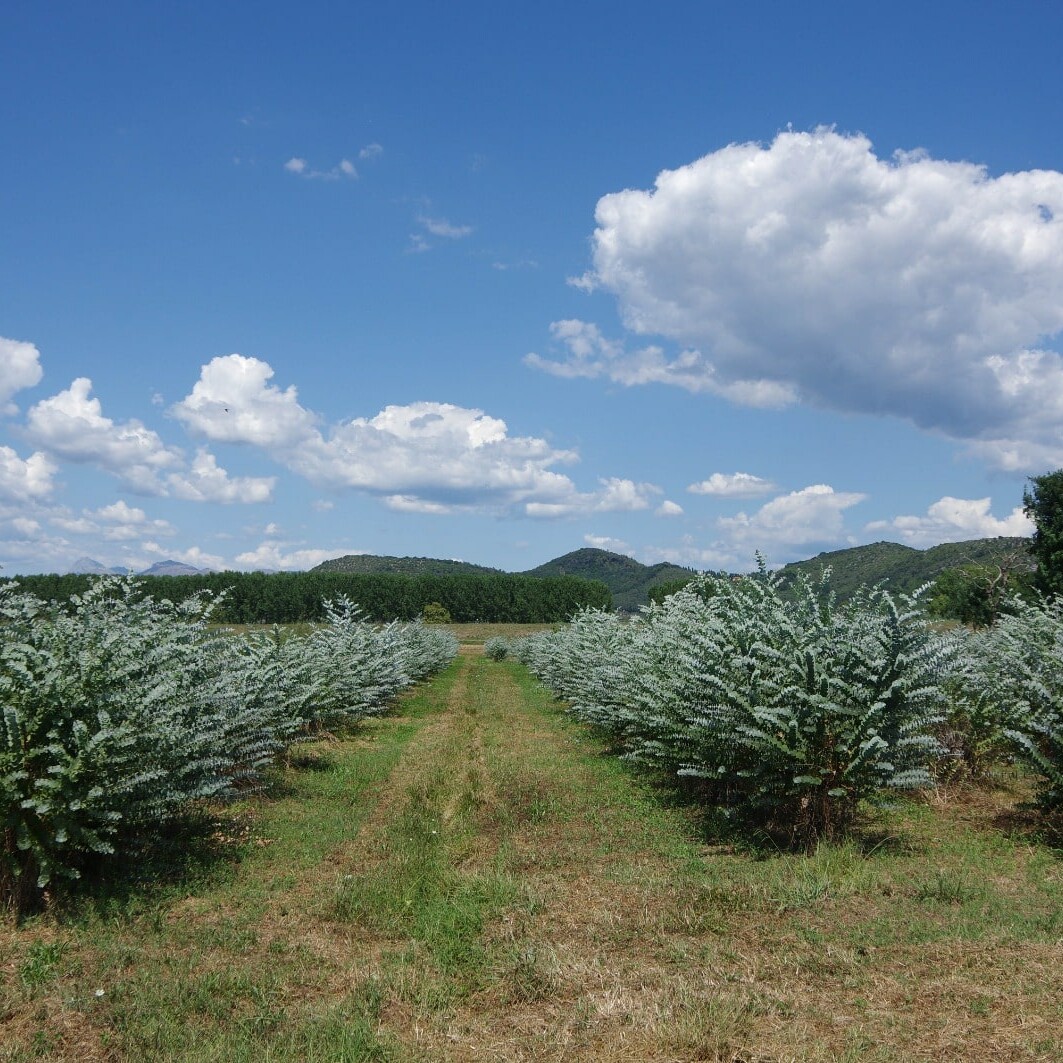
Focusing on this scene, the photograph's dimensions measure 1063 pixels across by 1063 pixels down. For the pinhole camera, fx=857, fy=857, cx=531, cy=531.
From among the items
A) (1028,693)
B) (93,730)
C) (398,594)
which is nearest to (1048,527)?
(1028,693)

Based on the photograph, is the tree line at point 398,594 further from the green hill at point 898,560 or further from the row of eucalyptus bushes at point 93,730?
the row of eucalyptus bushes at point 93,730

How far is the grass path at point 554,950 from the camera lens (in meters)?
4.86

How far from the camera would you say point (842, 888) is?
285 inches

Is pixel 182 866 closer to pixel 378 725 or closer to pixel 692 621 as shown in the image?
pixel 692 621

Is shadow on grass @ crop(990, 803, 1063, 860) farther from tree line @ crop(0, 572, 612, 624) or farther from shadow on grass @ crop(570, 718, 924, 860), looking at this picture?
tree line @ crop(0, 572, 612, 624)

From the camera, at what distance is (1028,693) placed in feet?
32.3

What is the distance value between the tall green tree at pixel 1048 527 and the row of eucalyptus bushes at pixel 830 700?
38505mm

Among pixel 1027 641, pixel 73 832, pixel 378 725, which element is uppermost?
pixel 1027 641

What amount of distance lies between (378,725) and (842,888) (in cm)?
1545

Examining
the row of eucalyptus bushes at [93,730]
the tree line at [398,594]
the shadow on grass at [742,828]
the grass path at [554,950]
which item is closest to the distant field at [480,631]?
the tree line at [398,594]

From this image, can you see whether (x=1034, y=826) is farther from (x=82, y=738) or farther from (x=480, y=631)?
(x=480, y=631)

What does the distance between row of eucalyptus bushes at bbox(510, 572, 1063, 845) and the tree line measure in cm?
8002

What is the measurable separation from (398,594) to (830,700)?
101946 mm

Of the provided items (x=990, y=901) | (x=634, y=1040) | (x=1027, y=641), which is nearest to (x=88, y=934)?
(x=634, y=1040)
